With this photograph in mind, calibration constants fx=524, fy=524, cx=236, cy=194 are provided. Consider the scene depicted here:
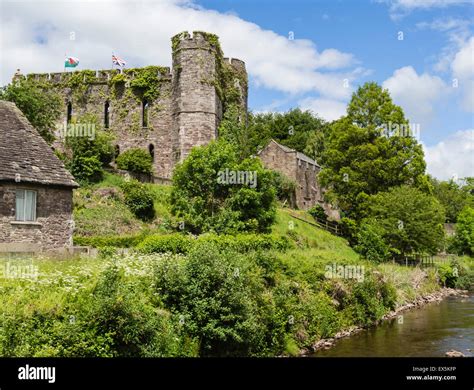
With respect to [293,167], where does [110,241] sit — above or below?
below

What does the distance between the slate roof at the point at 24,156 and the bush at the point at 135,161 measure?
67.8ft

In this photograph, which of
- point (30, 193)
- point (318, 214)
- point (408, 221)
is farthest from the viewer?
point (318, 214)

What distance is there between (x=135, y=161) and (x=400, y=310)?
25.4 meters

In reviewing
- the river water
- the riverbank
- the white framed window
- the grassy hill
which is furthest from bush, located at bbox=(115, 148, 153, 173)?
the river water

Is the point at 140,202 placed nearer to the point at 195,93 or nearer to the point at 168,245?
the point at 195,93

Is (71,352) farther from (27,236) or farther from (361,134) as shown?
(361,134)

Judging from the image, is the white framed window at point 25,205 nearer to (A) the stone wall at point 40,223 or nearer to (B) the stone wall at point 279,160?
(A) the stone wall at point 40,223

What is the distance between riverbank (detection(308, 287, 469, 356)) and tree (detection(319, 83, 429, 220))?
339 inches

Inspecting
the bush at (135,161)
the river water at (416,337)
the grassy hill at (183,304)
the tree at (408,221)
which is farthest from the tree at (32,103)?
the river water at (416,337)

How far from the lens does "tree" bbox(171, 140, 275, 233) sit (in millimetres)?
29188

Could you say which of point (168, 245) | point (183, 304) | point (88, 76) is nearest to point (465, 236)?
point (88, 76)

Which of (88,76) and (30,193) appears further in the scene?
(88,76)

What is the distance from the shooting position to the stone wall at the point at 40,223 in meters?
19.5

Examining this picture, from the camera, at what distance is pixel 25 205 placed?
20188 millimetres
